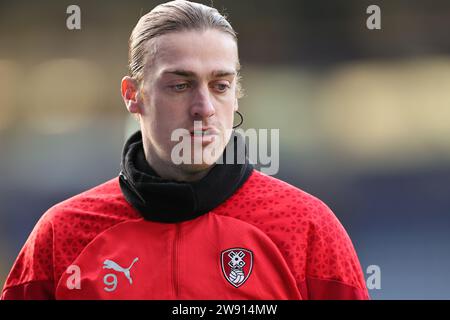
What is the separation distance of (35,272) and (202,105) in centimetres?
55

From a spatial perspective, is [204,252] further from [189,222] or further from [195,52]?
[195,52]

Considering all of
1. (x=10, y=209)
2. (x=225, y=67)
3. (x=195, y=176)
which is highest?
(x=225, y=67)

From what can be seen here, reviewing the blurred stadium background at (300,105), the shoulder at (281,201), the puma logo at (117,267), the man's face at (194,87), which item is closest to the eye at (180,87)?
the man's face at (194,87)

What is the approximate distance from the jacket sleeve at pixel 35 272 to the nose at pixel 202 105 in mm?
458

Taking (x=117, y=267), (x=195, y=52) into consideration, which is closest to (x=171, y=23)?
(x=195, y=52)

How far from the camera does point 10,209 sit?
12.9 ft

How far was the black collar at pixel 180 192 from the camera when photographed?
64.2 inches

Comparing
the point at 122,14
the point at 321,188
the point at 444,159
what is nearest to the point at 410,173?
the point at 444,159

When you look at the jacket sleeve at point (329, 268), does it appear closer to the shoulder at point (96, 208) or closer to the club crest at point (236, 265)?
the club crest at point (236, 265)

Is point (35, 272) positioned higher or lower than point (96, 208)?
lower

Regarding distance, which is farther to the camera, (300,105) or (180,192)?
(300,105)

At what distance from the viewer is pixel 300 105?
4074mm
